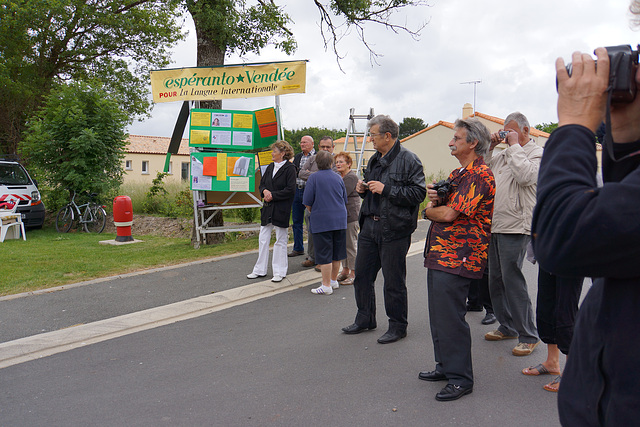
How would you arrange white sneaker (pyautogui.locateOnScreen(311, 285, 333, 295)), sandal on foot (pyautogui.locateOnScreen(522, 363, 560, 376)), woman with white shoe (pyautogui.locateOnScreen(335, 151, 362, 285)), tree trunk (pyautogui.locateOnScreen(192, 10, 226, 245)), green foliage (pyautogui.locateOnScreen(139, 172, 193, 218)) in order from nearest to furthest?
sandal on foot (pyautogui.locateOnScreen(522, 363, 560, 376))
white sneaker (pyautogui.locateOnScreen(311, 285, 333, 295))
woman with white shoe (pyautogui.locateOnScreen(335, 151, 362, 285))
tree trunk (pyautogui.locateOnScreen(192, 10, 226, 245))
green foliage (pyautogui.locateOnScreen(139, 172, 193, 218))

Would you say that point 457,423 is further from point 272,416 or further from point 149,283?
point 149,283

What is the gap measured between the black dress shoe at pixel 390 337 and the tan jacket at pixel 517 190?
1.33 metres

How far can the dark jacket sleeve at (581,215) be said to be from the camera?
1.10 meters

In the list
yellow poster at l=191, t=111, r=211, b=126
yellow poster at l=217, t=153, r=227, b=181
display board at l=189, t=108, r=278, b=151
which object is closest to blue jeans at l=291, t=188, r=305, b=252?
display board at l=189, t=108, r=278, b=151

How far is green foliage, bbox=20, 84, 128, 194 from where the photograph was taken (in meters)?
13.9

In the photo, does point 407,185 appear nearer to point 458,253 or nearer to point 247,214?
point 458,253

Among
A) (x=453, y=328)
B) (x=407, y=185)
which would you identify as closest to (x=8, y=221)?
(x=407, y=185)

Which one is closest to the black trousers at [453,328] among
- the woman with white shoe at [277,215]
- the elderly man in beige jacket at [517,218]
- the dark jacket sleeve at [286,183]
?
the elderly man in beige jacket at [517,218]

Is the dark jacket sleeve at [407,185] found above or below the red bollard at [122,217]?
above

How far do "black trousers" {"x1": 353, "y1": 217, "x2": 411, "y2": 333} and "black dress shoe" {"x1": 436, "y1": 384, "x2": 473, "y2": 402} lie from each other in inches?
49.0

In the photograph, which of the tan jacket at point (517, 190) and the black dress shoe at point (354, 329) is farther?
the black dress shoe at point (354, 329)

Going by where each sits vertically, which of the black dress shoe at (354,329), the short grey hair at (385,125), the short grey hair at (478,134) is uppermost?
the short grey hair at (385,125)

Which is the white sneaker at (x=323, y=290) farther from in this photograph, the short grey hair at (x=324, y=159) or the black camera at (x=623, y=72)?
the black camera at (x=623, y=72)

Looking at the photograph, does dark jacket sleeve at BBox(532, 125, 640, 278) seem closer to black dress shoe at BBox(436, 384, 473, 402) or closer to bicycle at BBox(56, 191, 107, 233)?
black dress shoe at BBox(436, 384, 473, 402)
